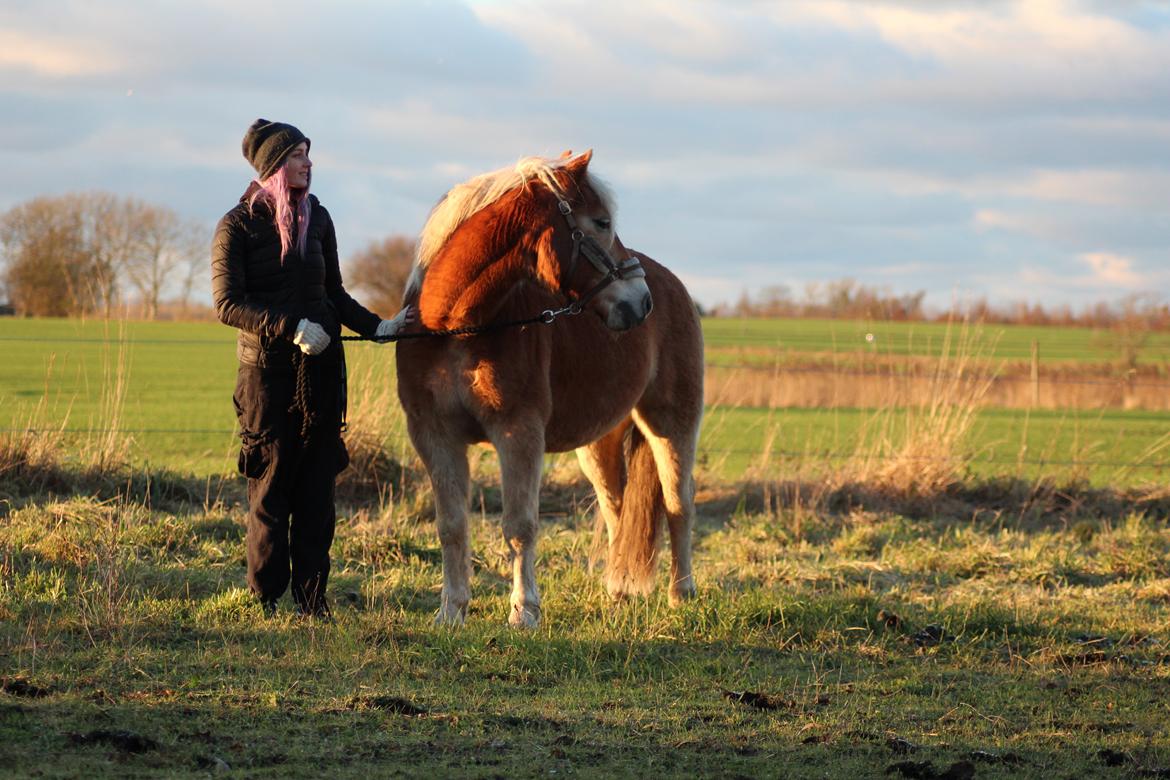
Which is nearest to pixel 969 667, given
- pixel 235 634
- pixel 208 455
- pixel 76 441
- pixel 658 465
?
pixel 658 465

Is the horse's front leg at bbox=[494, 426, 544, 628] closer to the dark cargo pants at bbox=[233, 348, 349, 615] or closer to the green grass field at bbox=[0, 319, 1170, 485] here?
the dark cargo pants at bbox=[233, 348, 349, 615]

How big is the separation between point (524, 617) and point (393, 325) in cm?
156

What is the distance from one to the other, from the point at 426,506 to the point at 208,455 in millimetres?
5524

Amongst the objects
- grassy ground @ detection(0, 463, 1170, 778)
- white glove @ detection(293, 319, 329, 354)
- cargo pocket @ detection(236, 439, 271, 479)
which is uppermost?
white glove @ detection(293, 319, 329, 354)

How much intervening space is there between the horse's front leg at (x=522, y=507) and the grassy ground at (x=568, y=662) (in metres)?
0.21

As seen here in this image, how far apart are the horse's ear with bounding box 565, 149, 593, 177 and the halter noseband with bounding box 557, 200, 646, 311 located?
0.18 m

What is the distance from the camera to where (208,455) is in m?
14.4

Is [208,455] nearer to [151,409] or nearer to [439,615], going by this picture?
[151,409]

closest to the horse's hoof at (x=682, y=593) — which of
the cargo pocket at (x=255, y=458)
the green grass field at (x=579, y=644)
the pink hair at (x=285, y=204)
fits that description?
the green grass field at (x=579, y=644)

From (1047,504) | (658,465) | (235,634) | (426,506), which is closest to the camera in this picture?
(235,634)

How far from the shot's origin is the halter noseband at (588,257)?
5.92 m

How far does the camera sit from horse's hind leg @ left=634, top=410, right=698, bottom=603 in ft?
23.8

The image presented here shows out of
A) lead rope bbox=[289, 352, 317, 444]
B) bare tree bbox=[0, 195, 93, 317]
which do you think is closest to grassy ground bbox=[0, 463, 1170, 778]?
lead rope bbox=[289, 352, 317, 444]

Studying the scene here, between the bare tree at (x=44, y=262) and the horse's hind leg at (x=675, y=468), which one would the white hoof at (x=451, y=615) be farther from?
the bare tree at (x=44, y=262)
